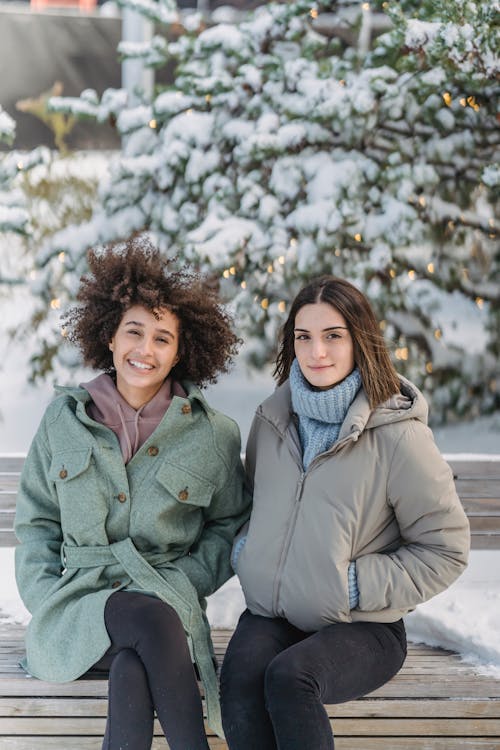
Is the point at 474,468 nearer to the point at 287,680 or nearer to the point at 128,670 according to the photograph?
the point at 287,680

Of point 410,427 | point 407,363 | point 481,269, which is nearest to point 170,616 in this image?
point 410,427

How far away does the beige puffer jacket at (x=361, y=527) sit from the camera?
2.16 metres

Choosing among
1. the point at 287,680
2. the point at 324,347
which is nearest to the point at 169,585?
the point at 287,680

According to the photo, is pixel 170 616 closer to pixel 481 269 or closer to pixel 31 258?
pixel 481 269

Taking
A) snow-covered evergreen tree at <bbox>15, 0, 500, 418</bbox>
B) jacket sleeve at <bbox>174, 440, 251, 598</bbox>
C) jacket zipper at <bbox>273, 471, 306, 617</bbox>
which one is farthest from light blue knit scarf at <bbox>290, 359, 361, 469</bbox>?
snow-covered evergreen tree at <bbox>15, 0, 500, 418</bbox>

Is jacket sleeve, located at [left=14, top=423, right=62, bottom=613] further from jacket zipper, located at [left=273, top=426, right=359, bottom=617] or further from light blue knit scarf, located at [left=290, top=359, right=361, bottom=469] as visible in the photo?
light blue knit scarf, located at [left=290, top=359, right=361, bottom=469]

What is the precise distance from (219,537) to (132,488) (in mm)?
285

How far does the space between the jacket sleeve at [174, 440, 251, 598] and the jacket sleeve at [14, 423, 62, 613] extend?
341 millimetres

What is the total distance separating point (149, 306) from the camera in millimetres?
2457

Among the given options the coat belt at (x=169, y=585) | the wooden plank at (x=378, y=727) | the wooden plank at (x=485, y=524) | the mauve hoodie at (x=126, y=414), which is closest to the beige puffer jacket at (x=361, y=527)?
the coat belt at (x=169, y=585)

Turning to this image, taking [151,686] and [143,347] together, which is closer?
[151,686]

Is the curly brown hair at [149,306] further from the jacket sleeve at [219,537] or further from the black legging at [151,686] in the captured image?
the black legging at [151,686]

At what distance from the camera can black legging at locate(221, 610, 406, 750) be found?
1.95 m

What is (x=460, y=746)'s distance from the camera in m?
2.28
